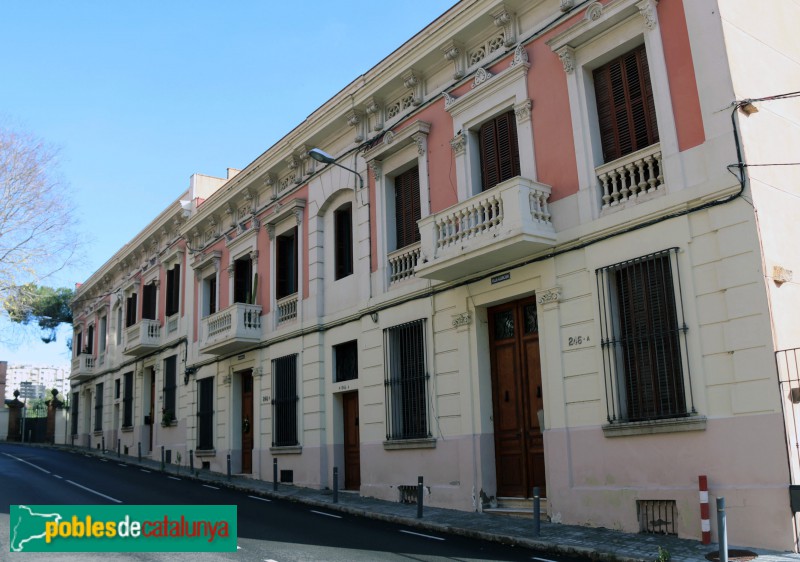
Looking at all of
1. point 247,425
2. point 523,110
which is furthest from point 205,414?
point 523,110

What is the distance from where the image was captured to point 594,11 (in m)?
11.9

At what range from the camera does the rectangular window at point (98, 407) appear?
35406 mm

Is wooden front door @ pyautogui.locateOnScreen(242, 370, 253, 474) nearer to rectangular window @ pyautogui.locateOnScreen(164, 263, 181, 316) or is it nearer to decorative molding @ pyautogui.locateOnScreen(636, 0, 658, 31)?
rectangular window @ pyautogui.locateOnScreen(164, 263, 181, 316)

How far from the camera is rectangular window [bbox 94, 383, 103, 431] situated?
1394 inches

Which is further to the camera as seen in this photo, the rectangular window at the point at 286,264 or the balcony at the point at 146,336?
the balcony at the point at 146,336

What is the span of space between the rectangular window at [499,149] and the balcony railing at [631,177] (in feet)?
6.97

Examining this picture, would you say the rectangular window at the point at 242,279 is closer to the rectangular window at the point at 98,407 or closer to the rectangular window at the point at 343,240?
the rectangular window at the point at 343,240

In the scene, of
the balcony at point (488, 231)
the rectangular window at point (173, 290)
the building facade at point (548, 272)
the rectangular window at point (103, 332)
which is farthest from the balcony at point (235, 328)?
the rectangular window at point (103, 332)

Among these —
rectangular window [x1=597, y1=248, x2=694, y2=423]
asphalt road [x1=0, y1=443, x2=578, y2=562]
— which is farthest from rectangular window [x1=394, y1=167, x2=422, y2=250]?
asphalt road [x1=0, y1=443, x2=578, y2=562]

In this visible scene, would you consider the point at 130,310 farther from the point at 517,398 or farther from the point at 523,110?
the point at 523,110

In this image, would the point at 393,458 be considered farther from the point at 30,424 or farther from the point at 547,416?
the point at 30,424

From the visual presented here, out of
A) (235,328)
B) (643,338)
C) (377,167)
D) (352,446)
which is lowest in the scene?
(352,446)

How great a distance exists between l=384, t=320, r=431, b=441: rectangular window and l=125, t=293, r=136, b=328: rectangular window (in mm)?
19773

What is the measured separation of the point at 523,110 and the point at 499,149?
102 cm
